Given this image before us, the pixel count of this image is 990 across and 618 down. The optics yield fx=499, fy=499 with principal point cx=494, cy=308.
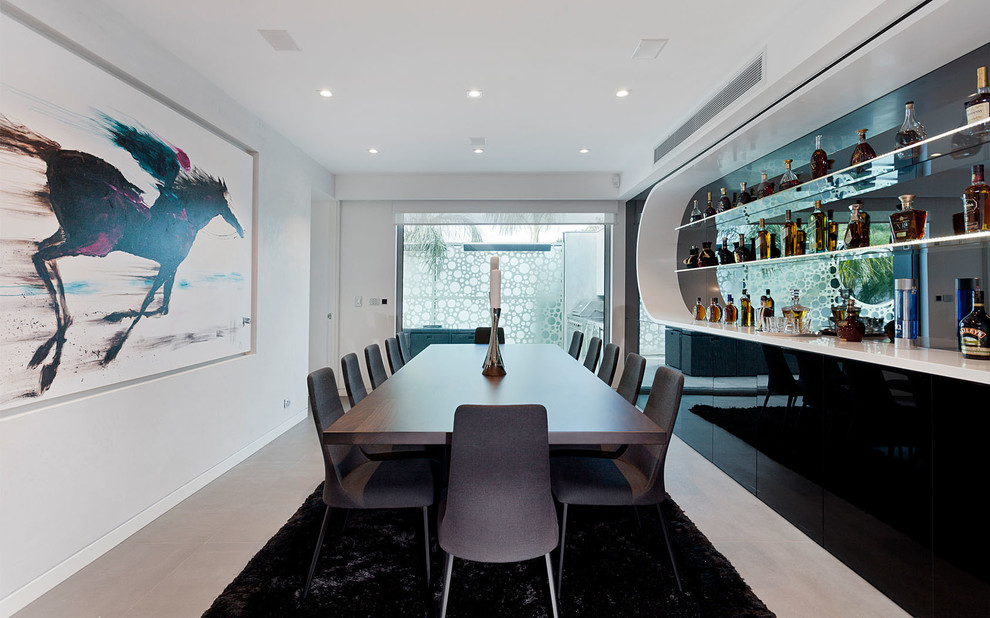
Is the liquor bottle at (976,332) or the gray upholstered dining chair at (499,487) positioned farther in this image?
the liquor bottle at (976,332)

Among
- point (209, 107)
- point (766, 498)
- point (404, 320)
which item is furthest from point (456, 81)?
point (404, 320)

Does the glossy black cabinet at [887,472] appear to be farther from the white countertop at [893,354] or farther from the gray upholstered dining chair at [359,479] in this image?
the gray upholstered dining chair at [359,479]

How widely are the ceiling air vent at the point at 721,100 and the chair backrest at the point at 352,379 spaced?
106 inches

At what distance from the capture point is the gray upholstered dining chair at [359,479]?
197 cm

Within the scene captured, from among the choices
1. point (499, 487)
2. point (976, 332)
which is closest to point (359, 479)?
point (499, 487)

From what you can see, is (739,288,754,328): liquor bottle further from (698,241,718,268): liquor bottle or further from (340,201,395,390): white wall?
(340,201,395,390): white wall

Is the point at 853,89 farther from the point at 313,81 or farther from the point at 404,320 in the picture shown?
the point at 404,320

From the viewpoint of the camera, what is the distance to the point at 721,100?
3.22 m

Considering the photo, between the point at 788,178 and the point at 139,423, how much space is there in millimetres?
4143

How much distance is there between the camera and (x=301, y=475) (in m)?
3.40

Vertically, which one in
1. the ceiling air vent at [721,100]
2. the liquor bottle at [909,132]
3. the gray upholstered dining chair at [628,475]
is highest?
the ceiling air vent at [721,100]

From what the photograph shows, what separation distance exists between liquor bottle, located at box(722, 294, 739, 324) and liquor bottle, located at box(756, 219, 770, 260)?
1.85 ft

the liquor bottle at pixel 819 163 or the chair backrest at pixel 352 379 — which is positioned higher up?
the liquor bottle at pixel 819 163

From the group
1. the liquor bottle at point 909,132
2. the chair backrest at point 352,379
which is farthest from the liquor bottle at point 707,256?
the chair backrest at point 352,379
